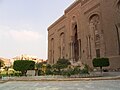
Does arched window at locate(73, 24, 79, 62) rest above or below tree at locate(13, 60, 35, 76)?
above

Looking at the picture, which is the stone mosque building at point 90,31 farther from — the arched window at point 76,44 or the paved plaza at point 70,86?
the paved plaza at point 70,86

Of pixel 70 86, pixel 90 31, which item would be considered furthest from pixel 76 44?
pixel 70 86

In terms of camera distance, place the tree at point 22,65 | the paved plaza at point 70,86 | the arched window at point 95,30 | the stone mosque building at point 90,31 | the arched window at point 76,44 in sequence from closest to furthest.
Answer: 1. the paved plaza at point 70,86
2. the tree at point 22,65
3. the stone mosque building at point 90,31
4. the arched window at point 95,30
5. the arched window at point 76,44

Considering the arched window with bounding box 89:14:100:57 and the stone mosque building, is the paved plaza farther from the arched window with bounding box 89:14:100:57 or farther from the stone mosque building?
the arched window with bounding box 89:14:100:57

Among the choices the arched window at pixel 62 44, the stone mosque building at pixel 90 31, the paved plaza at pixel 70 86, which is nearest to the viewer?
the paved plaza at pixel 70 86

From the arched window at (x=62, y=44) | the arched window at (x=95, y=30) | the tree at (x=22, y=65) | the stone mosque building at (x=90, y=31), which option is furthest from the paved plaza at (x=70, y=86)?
the arched window at (x=62, y=44)

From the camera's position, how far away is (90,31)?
28.7m

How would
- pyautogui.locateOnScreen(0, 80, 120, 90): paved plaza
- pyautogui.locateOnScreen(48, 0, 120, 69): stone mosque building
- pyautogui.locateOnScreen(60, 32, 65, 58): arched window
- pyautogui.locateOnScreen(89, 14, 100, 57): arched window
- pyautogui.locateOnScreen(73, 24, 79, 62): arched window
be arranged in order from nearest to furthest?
pyautogui.locateOnScreen(0, 80, 120, 90): paved plaza, pyautogui.locateOnScreen(48, 0, 120, 69): stone mosque building, pyautogui.locateOnScreen(89, 14, 100, 57): arched window, pyautogui.locateOnScreen(73, 24, 79, 62): arched window, pyautogui.locateOnScreen(60, 32, 65, 58): arched window

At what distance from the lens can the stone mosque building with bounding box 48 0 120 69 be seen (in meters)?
23.6

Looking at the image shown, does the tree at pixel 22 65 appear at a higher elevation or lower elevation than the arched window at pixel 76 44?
lower

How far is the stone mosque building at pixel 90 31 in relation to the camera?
2362cm

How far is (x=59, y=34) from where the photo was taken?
43.3m

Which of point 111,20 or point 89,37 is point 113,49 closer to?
point 111,20

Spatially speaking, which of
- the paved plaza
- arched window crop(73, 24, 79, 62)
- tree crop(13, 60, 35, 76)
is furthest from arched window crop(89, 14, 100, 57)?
the paved plaza
